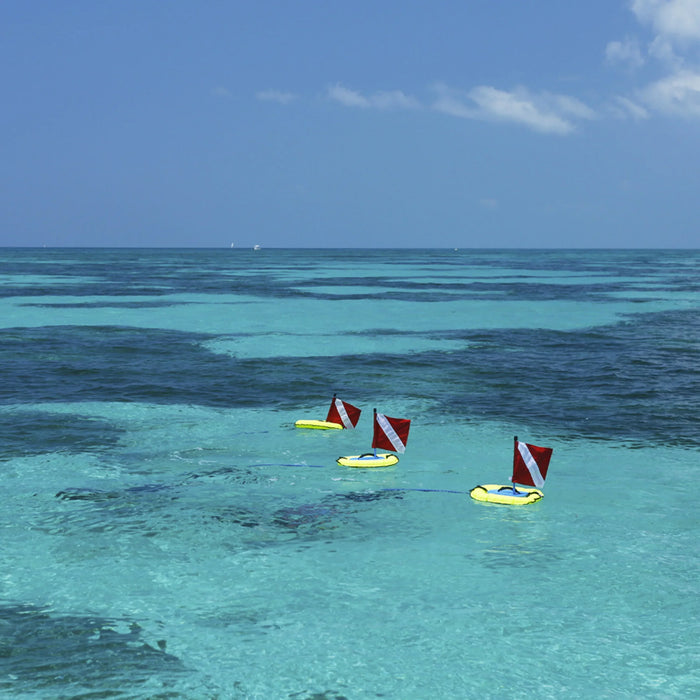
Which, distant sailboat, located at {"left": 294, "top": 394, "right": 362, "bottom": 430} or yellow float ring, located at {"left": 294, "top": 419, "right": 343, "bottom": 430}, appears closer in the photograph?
distant sailboat, located at {"left": 294, "top": 394, "right": 362, "bottom": 430}

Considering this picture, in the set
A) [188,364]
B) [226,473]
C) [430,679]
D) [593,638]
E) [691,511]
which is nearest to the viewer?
[430,679]

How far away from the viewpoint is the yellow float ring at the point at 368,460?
2150 cm

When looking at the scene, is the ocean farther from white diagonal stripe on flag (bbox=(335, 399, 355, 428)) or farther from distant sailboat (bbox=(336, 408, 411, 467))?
white diagonal stripe on flag (bbox=(335, 399, 355, 428))

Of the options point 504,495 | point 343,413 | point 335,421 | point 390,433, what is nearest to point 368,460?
point 390,433

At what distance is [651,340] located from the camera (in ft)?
155

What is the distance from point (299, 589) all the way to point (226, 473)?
701cm

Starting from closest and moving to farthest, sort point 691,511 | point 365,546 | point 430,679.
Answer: point 430,679
point 365,546
point 691,511

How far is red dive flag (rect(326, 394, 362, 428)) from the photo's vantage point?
2445cm

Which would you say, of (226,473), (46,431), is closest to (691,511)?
(226,473)

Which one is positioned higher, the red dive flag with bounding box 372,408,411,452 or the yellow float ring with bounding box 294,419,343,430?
the red dive flag with bounding box 372,408,411,452

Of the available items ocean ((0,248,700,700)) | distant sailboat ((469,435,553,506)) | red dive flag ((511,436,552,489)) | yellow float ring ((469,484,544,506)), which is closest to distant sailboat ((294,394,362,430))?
ocean ((0,248,700,700))

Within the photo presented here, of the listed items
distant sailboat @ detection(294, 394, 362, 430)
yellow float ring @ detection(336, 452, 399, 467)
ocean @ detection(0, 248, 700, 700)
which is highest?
distant sailboat @ detection(294, 394, 362, 430)

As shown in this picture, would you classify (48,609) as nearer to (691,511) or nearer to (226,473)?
(226,473)

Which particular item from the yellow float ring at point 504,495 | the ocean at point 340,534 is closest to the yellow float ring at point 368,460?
the ocean at point 340,534
